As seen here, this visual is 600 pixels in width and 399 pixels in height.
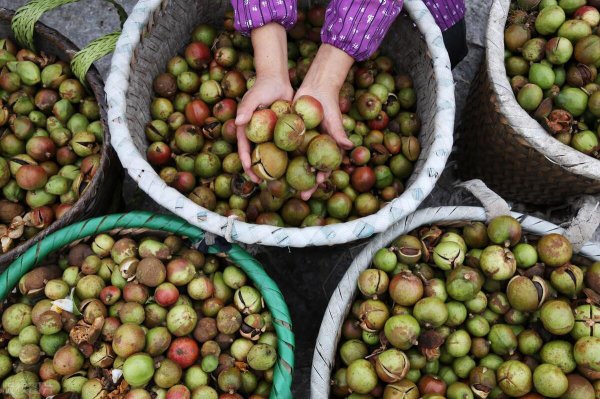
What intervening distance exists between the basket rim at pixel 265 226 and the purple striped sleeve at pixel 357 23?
0.64 ft

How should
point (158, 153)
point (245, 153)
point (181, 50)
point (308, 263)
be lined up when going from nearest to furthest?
point (245, 153) → point (158, 153) → point (181, 50) → point (308, 263)

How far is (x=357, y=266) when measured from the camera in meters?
1.91

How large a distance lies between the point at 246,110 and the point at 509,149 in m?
1.15

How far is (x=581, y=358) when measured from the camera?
1.66 m

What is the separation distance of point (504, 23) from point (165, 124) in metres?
1.52

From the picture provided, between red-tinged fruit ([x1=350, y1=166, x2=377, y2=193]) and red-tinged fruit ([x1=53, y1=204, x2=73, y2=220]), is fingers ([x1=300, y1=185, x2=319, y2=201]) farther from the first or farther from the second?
red-tinged fruit ([x1=53, y1=204, x2=73, y2=220])

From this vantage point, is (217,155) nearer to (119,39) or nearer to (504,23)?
(119,39)

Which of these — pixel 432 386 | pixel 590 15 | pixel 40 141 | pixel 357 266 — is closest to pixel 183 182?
pixel 40 141

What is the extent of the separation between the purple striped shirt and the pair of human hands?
4 cm

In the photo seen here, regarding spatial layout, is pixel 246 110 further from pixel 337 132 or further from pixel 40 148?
pixel 40 148

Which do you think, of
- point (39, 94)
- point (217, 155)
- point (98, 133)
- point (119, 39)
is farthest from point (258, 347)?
point (39, 94)

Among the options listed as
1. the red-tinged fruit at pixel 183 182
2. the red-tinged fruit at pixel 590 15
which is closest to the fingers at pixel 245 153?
the red-tinged fruit at pixel 183 182

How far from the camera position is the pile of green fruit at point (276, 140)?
1.85m

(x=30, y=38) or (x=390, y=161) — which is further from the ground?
(x=30, y=38)
